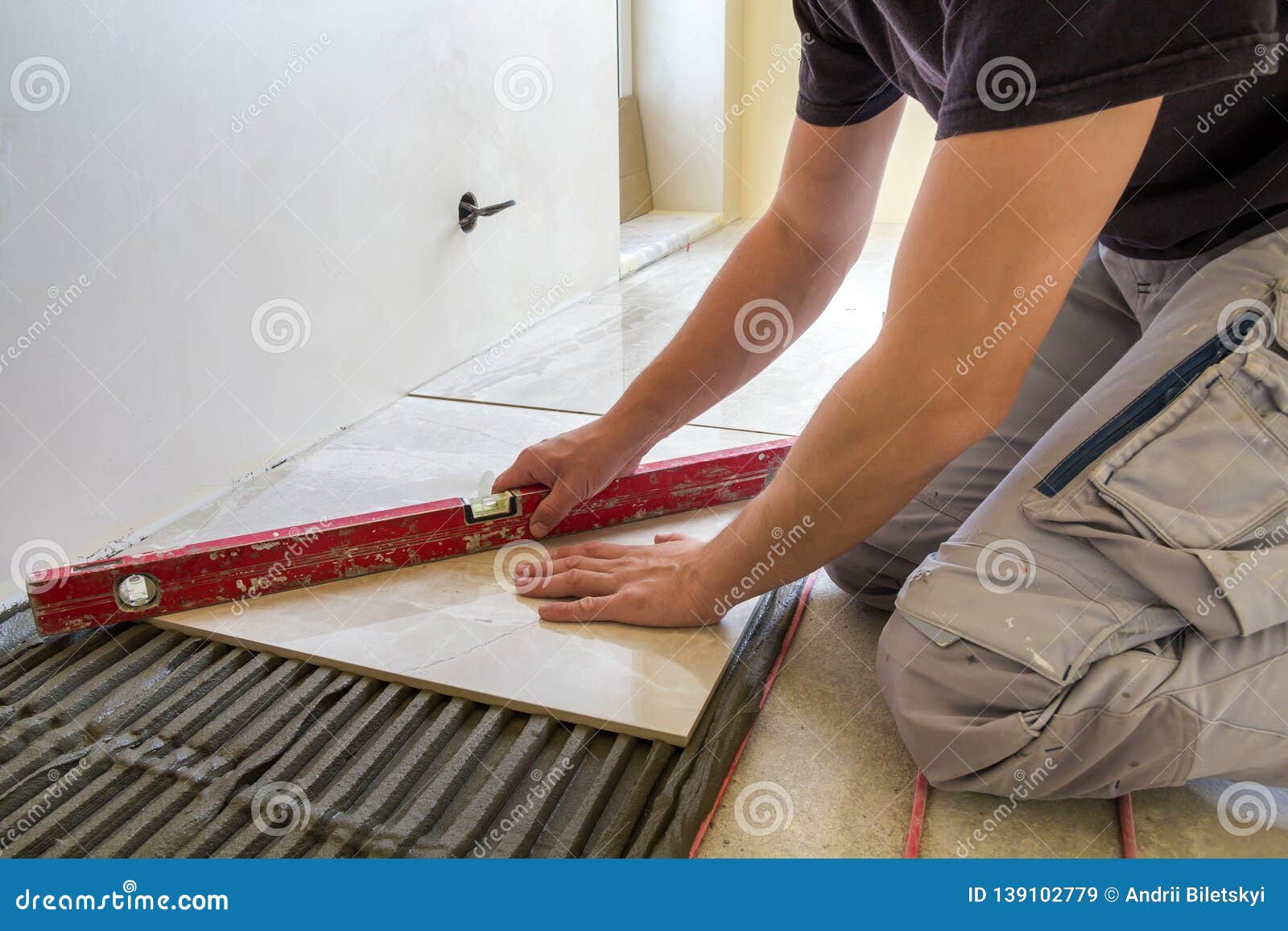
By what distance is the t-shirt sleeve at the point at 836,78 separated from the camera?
1.47 meters

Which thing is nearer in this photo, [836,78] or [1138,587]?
[1138,587]

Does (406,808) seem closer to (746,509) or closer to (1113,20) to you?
(746,509)

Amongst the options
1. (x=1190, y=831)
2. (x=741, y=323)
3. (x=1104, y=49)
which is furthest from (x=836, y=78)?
(x=1190, y=831)

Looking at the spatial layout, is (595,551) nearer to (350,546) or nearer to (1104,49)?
(350,546)

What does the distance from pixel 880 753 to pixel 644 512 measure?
2.60 ft

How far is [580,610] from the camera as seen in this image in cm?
166

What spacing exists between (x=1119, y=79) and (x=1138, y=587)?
596mm

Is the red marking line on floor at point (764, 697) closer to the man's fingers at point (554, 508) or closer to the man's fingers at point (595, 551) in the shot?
the man's fingers at point (595, 551)

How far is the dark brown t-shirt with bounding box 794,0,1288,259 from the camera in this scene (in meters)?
0.96

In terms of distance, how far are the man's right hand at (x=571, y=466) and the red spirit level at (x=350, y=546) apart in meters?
0.03

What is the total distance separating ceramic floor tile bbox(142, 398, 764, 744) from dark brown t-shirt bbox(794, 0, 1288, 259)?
0.87m

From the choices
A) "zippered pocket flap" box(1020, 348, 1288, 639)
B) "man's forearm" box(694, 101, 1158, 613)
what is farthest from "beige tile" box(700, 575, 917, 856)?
"zippered pocket flap" box(1020, 348, 1288, 639)

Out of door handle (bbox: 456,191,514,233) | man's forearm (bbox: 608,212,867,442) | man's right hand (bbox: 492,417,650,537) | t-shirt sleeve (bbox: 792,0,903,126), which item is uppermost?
t-shirt sleeve (bbox: 792,0,903,126)

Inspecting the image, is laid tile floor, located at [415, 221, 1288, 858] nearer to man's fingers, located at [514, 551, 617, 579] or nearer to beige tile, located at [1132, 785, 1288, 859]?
beige tile, located at [1132, 785, 1288, 859]
